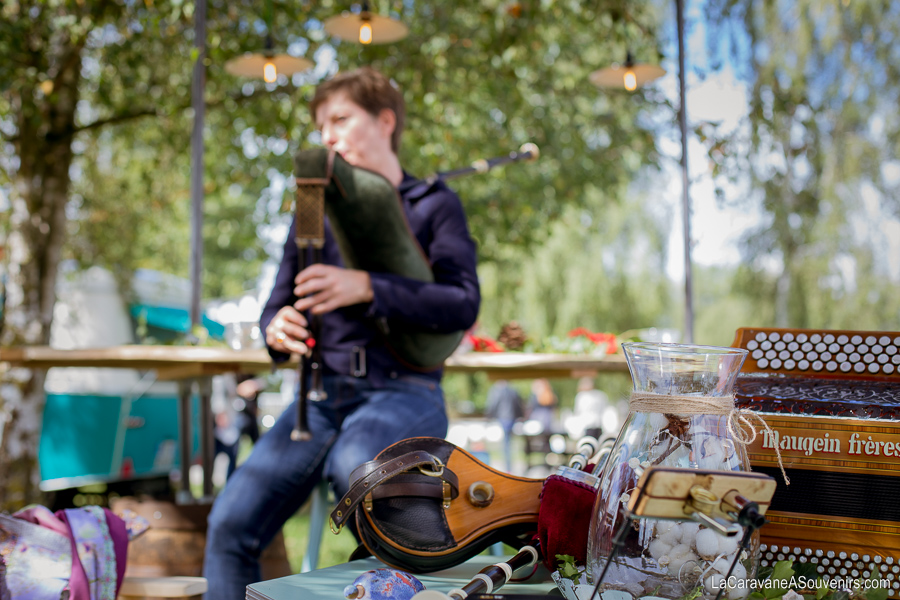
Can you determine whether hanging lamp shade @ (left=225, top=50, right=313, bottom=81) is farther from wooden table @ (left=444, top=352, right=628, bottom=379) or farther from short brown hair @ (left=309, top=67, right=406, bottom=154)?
short brown hair @ (left=309, top=67, right=406, bottom=154)

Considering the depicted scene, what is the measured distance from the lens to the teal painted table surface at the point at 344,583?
0.95m

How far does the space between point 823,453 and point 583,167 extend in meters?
6.39

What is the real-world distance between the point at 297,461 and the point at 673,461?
0.97 metres

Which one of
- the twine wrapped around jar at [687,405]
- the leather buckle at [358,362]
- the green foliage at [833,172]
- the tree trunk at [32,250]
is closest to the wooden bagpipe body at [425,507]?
the twine wrapped around jar at [687,405]

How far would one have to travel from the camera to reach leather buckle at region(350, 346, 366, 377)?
176 cm

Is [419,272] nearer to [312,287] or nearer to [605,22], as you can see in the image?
[312,287]

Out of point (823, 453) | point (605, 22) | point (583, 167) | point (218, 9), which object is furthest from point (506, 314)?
point (823, 453)

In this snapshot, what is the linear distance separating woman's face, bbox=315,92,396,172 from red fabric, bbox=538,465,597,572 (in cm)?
112

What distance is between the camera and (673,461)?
2.78 feet

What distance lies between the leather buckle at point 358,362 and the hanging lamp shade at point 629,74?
112 inches

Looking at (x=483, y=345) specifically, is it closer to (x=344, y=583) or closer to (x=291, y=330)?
(x=291, y=330)

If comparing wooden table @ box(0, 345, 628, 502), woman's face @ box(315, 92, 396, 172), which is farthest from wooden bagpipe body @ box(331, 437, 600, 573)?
wooden table @ box(0, 345, 628, 502)

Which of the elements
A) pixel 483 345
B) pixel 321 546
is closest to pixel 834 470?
pixel 483 345

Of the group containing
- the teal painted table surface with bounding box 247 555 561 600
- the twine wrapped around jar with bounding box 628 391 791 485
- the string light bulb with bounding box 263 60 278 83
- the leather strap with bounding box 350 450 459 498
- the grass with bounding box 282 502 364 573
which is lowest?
the grass with bounding box 282 502 364 573
